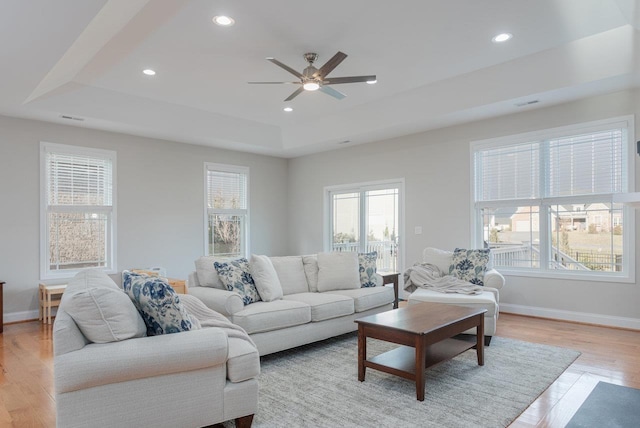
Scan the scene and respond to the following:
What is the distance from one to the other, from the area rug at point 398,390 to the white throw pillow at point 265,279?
55 cm

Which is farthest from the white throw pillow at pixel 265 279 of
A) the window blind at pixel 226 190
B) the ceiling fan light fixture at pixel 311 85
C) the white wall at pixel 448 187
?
the window blind at pixel 226 190

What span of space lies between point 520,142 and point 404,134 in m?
1.74

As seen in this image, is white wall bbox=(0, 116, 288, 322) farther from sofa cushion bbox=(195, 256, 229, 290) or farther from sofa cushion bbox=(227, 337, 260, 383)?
sofa cushion bbox=(227, 337, 260, 383)

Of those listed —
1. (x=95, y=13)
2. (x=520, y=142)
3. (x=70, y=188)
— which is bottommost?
(x=70, y=188)

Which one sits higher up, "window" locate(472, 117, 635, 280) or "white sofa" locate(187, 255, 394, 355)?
"window" locate(472, 117, 635, 280)

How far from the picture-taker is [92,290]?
2113mm

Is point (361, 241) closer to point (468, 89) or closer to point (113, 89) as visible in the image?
point (468, 89)

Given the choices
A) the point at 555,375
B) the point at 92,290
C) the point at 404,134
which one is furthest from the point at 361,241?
the point at 92,290

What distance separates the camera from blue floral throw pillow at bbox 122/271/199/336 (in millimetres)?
2291

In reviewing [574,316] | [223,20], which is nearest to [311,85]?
[223,20]

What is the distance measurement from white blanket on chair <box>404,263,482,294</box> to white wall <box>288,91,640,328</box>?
1157mm

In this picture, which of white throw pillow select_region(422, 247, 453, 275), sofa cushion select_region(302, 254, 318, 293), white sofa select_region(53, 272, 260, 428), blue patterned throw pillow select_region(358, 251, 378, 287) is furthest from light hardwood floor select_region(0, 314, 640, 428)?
sofa cushion select_region(302, 254, 318, 293)

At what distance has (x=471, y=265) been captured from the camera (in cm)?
468

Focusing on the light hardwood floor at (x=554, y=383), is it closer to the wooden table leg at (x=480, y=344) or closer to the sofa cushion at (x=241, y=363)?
the wooden table leg at (x=480, y=344)
